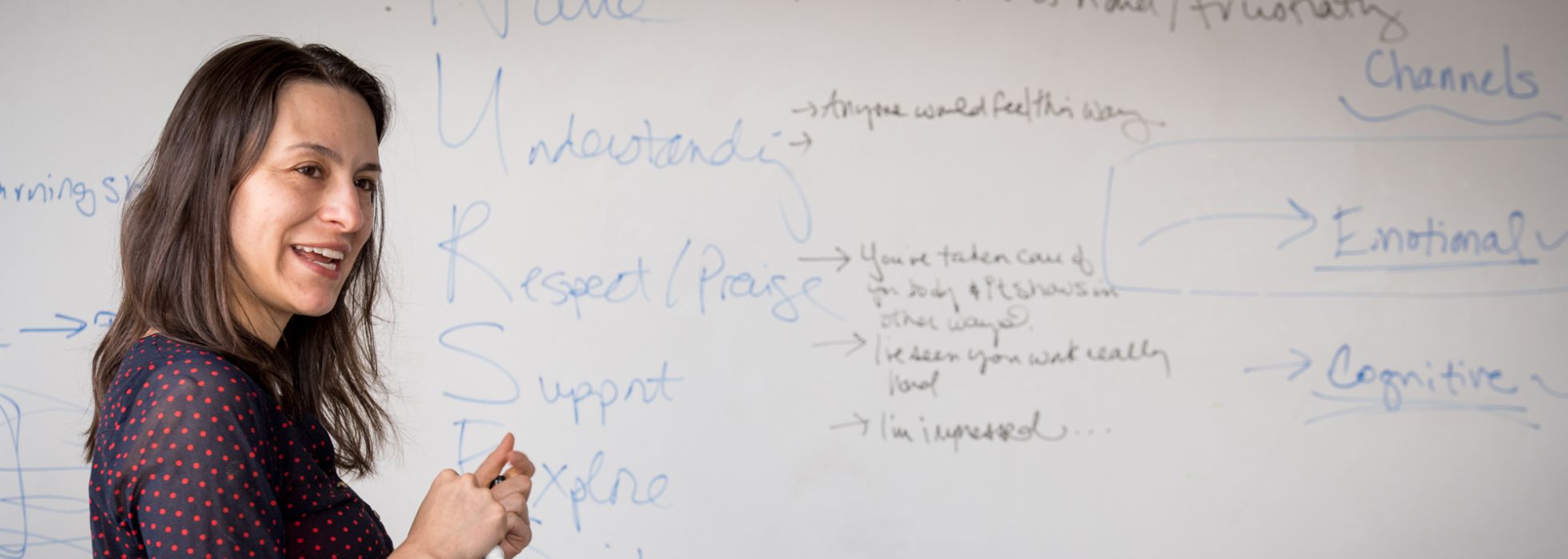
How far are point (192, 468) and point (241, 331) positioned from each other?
0.56ft

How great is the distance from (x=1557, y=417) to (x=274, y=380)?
2333 mm

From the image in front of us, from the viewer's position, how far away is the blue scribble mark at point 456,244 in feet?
6.56

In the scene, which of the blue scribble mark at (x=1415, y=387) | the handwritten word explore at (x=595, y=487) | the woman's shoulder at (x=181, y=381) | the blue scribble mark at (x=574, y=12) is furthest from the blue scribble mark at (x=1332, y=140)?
the woman's shoulder at (x=181, y=381)

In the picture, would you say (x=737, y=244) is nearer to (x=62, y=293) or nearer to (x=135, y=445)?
(x=62, y=293)

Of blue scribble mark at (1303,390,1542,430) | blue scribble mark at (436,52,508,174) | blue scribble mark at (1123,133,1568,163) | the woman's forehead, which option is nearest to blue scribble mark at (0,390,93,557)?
blue scribble mark at (436,52,508,174)

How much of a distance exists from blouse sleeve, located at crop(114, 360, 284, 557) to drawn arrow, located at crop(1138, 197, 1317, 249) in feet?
5.68

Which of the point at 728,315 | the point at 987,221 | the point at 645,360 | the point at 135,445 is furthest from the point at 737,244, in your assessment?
the point at 135,445

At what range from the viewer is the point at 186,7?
196 centimetres

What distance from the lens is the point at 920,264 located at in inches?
82.0

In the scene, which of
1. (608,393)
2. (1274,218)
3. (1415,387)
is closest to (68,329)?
(608,393)

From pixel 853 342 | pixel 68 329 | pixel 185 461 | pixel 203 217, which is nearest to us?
pixel 185 461

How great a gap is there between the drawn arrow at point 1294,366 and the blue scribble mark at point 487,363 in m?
1.38

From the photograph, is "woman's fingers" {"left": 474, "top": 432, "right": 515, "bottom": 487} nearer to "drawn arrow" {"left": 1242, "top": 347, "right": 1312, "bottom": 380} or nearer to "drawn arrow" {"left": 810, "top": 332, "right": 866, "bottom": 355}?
"drawn arrow" {"left": 810, "top": 332, "right": 866, "bottom": 355}

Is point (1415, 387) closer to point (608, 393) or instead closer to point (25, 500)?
point (608, 393)
